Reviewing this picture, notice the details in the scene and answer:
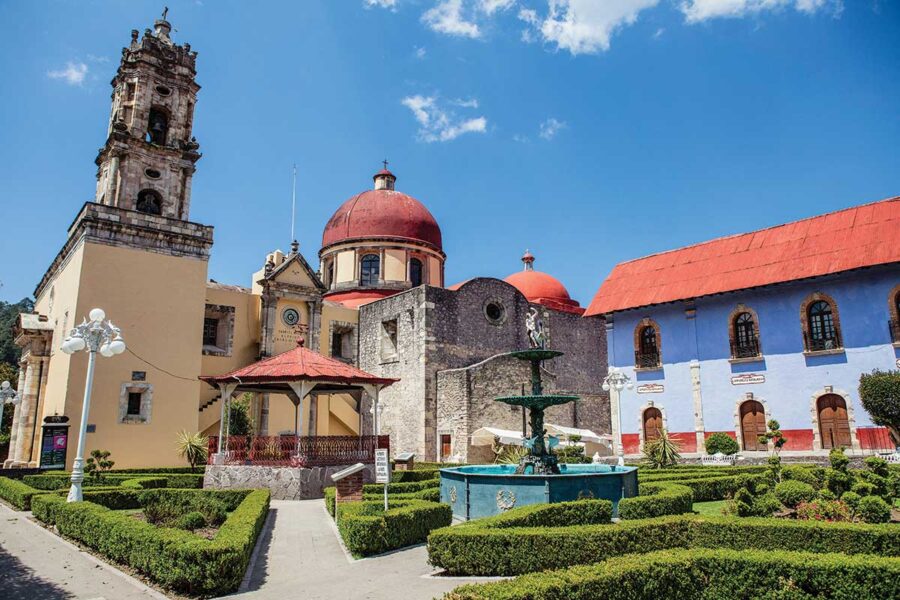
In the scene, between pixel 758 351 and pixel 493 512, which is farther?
pixel 758 351

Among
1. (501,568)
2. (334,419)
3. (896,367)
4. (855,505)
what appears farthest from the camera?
(334,419)

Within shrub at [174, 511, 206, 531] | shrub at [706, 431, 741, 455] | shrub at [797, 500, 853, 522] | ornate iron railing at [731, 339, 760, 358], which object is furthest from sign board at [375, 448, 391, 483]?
ornate iron railing at [731, 339, 760, 358]

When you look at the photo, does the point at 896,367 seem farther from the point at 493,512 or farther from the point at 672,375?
the point at 493,512

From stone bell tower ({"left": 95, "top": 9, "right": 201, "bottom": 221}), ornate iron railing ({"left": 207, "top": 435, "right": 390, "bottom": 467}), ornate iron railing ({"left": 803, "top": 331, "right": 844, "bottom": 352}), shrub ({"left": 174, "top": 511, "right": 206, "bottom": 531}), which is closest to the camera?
shrub ({"left": 174, "top": 511, "right": 206, "bottom": 531})

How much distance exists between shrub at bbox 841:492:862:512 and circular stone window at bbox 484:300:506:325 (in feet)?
70.2

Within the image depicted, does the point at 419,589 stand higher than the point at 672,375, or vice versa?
the point at 672,375

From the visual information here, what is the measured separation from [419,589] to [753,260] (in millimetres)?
20090

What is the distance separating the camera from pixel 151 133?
25.3m

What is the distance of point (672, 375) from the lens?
23859 mm

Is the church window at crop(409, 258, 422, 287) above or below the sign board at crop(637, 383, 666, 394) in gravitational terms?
above

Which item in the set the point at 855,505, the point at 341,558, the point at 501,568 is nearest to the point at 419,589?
the point at 501,568

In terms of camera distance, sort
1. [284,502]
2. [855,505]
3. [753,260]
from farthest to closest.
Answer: [753,260] → [284,502] → [855,505]

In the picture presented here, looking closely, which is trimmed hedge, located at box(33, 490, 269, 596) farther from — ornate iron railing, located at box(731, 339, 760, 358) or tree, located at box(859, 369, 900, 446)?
ornate iron railing, located at box(731, 339, 760, 358)

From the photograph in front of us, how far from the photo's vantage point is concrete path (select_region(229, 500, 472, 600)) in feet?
23.4
